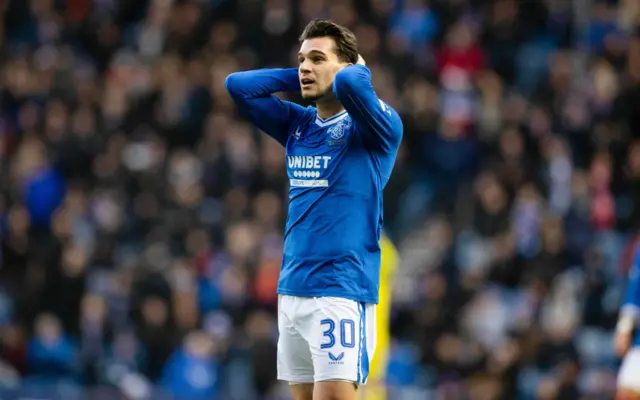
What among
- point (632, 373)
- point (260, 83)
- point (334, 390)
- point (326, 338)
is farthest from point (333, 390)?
point (632, 373)

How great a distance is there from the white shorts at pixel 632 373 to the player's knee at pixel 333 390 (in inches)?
124

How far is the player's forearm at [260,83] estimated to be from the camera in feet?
22.7

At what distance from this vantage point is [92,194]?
48.5 ft

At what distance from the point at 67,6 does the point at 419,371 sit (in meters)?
7.48

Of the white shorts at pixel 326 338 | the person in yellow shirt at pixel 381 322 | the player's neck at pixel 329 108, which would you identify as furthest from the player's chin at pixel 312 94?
the person in yellow shirt at pixel 381 322

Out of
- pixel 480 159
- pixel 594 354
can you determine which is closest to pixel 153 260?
pixel 480 159

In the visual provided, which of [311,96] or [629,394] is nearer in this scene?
[311,96]

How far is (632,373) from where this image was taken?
887 centimetres

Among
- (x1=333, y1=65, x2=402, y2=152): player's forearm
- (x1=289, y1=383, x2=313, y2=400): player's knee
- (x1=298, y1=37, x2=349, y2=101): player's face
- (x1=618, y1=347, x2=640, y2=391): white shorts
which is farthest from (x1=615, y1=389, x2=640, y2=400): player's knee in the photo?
(x1=298, y1=37, x2=349, y2=101): player's face

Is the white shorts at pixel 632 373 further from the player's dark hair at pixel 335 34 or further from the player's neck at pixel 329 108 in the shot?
the player's dark hair at pixel 335 34

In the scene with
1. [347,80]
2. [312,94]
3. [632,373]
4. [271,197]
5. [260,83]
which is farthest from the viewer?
[271,197]

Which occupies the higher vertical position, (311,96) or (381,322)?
(311,96)

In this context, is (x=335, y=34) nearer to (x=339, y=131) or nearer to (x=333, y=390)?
(x=339, y=131)

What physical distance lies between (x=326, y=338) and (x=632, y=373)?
328 cm
